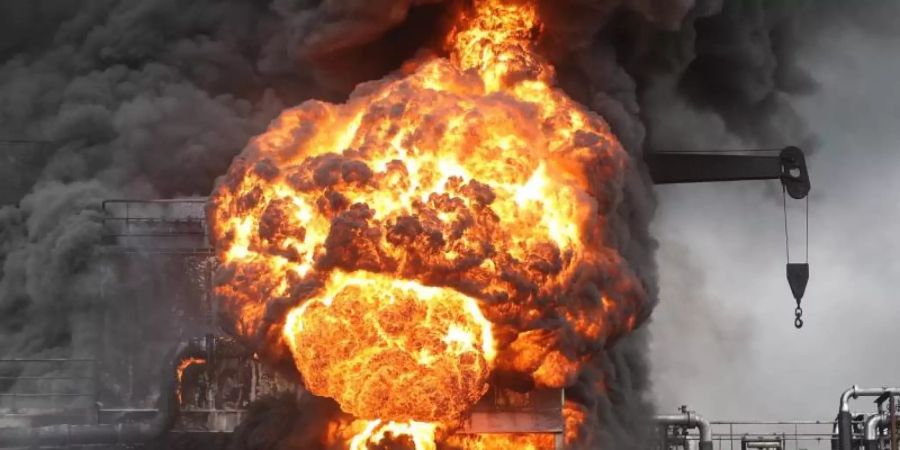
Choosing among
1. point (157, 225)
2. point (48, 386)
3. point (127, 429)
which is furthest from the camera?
point (157, 225)

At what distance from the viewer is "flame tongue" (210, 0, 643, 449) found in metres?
32.0

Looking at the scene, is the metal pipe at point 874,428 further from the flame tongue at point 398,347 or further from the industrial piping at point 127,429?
the industrial piping at point 127,429

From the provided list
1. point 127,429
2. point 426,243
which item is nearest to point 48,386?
point 127,429

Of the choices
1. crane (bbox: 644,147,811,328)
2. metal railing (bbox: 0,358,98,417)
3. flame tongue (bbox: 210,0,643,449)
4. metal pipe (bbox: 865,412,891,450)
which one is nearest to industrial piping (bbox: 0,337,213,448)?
metal railing (bbox: 0,358,98,417)

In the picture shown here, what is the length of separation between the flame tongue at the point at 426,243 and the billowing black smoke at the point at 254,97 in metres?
3.22

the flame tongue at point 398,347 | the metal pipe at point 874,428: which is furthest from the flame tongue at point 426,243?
the metal pipe at point 874,428

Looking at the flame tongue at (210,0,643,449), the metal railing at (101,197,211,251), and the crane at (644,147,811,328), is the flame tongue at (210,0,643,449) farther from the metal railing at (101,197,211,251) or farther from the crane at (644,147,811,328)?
the metal railing at (101,197,211,251)

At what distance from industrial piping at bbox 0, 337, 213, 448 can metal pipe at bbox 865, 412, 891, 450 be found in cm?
2322

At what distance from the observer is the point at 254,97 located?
4606cm

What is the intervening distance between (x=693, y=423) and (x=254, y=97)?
19.2 m

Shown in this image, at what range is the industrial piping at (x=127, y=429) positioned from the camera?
4269 centimetres

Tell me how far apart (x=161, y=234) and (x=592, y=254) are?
18.5m

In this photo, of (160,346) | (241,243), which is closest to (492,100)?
(241,243)

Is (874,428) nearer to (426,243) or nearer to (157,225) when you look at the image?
(426,243)
